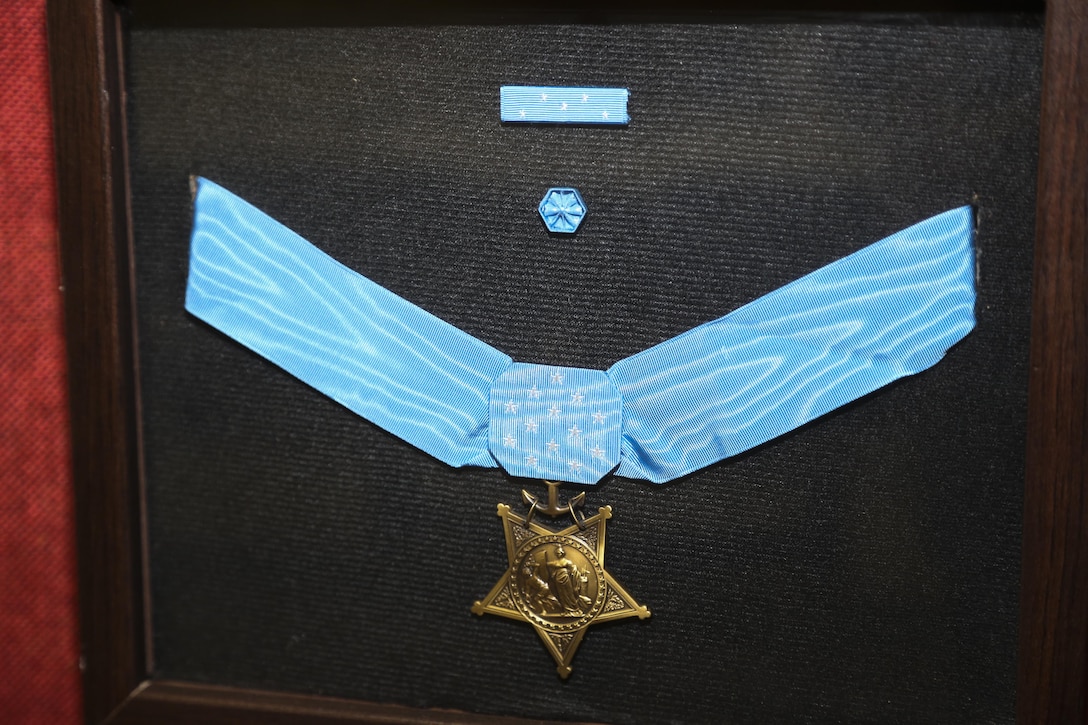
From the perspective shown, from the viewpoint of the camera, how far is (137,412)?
0.74 meters

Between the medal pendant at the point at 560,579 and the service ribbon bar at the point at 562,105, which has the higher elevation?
the service ribbon bar at the point at 562,105

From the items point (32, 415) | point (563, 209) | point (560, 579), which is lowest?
point (560, 579)

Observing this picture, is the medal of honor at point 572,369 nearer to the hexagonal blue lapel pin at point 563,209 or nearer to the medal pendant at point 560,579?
the medal pendant at point 560,579

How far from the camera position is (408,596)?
73 cm

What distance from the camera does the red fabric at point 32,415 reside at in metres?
0.76

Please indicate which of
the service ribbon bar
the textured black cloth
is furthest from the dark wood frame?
the service ribbon bar

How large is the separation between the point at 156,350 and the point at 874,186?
543 mm

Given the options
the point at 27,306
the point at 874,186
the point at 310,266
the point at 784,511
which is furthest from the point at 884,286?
the point at 27,306

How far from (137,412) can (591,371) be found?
359 millimetres

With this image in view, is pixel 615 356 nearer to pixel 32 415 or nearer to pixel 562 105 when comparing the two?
pixel 562 105

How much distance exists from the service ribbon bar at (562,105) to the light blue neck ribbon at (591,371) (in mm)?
157

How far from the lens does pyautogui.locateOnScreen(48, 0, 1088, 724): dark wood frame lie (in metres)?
0.59

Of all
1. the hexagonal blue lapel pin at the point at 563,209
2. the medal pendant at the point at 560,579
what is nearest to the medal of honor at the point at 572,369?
the medal pendant at the point at 560,579

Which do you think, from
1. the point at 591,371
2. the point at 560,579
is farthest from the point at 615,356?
the point at 560,579
